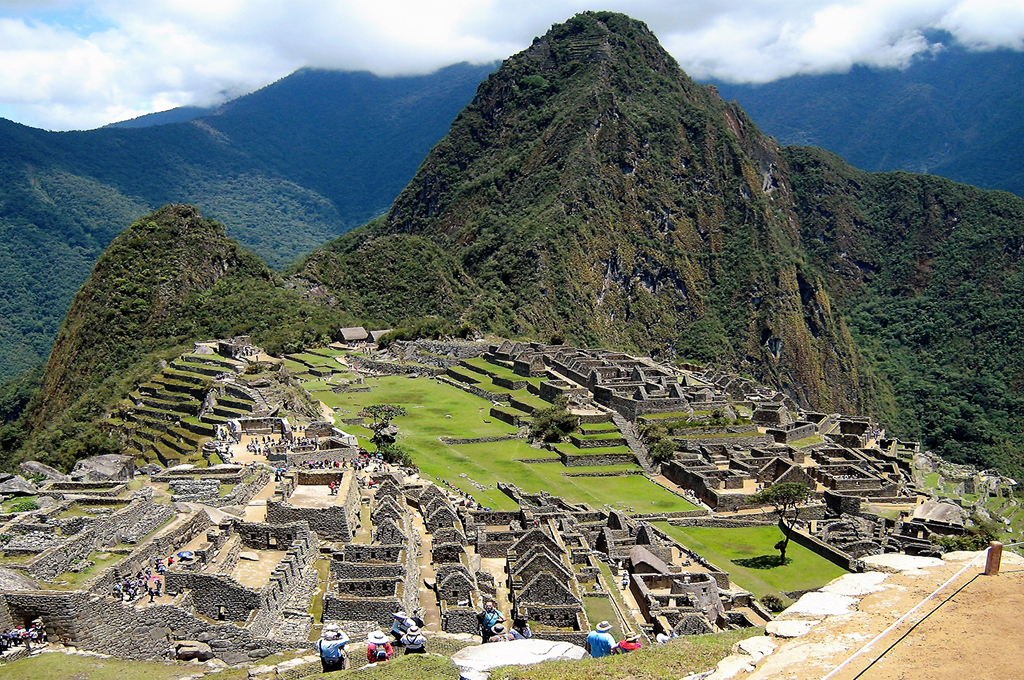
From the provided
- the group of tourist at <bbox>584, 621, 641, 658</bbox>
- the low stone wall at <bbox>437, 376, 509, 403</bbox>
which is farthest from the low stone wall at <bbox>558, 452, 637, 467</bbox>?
the group of tourist at <bbox>584, 621, 641, 658</bbox>

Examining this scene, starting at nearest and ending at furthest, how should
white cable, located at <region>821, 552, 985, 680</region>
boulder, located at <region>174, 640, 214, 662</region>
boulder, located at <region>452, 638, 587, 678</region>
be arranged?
white cable, located at <region>821, 552, 985, 680</region>, boulder, located at <region>452, 638, 587, 678</region>, boulder, located at <region>174, 640, 214, 662</region>

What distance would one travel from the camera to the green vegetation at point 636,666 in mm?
11891

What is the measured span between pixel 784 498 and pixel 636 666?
3266cm

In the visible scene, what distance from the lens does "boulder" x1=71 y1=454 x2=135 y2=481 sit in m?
29.9

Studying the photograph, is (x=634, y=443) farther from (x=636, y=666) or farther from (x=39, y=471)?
(x=636, y=666)

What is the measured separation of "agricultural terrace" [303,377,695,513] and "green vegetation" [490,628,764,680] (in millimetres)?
24690

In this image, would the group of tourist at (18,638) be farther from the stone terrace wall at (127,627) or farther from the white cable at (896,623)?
the white cable at (896,623)

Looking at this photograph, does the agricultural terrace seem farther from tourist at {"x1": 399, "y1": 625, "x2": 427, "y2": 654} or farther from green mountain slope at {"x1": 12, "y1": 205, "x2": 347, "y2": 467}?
tourist at {"x1": 399, "y1": 625, "x2": 427, "y2": 654}

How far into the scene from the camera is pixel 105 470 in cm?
3241

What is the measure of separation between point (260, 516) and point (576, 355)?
179ft

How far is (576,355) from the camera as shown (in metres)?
77.7

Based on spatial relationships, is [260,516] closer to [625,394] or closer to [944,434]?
[625,394]

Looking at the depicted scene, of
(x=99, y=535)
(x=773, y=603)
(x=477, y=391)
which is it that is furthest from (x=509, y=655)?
(x=477, y=391)

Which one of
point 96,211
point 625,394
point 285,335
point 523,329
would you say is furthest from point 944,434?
point 96,211
